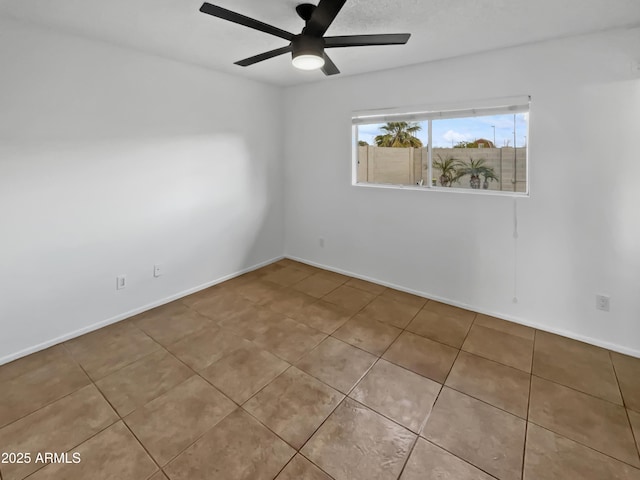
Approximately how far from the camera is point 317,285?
3.64 meters

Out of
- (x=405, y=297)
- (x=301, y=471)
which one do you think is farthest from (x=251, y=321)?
(x=405, y=297)

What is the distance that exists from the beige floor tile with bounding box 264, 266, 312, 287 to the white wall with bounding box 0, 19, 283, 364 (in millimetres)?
581

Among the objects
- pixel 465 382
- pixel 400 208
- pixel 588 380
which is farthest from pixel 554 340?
pixel 400 208

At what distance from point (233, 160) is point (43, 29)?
183 cm

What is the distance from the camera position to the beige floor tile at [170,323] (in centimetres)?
260

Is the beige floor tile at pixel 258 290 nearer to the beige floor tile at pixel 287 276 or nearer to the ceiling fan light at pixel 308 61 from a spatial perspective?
the beige floor tile at pixel 287 276

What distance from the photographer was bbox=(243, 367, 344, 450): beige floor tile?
1688 millimetres

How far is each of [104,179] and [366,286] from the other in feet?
9.12

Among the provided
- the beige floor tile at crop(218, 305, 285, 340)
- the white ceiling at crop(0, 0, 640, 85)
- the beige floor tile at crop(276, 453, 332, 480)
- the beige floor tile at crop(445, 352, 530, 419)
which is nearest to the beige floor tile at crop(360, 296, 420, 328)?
the beige floor tile at crop(445, 352, 530, 419)

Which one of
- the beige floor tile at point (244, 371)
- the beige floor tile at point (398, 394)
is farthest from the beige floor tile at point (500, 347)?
the beige floor tile at point (244, 371)

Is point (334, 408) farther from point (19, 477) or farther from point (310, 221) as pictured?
point (310, 221)

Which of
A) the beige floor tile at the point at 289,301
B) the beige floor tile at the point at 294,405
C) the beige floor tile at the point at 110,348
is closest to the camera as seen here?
the beige floor tile at the point at 294,405

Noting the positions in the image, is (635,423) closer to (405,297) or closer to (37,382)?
Answer: (405,297)

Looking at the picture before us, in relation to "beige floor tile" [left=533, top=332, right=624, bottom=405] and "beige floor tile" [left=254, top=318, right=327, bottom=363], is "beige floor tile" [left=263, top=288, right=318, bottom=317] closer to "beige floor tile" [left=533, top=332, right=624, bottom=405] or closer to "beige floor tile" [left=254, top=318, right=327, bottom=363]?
"beige floor tile" [left=254, top=318, right=327, bottom=363]
